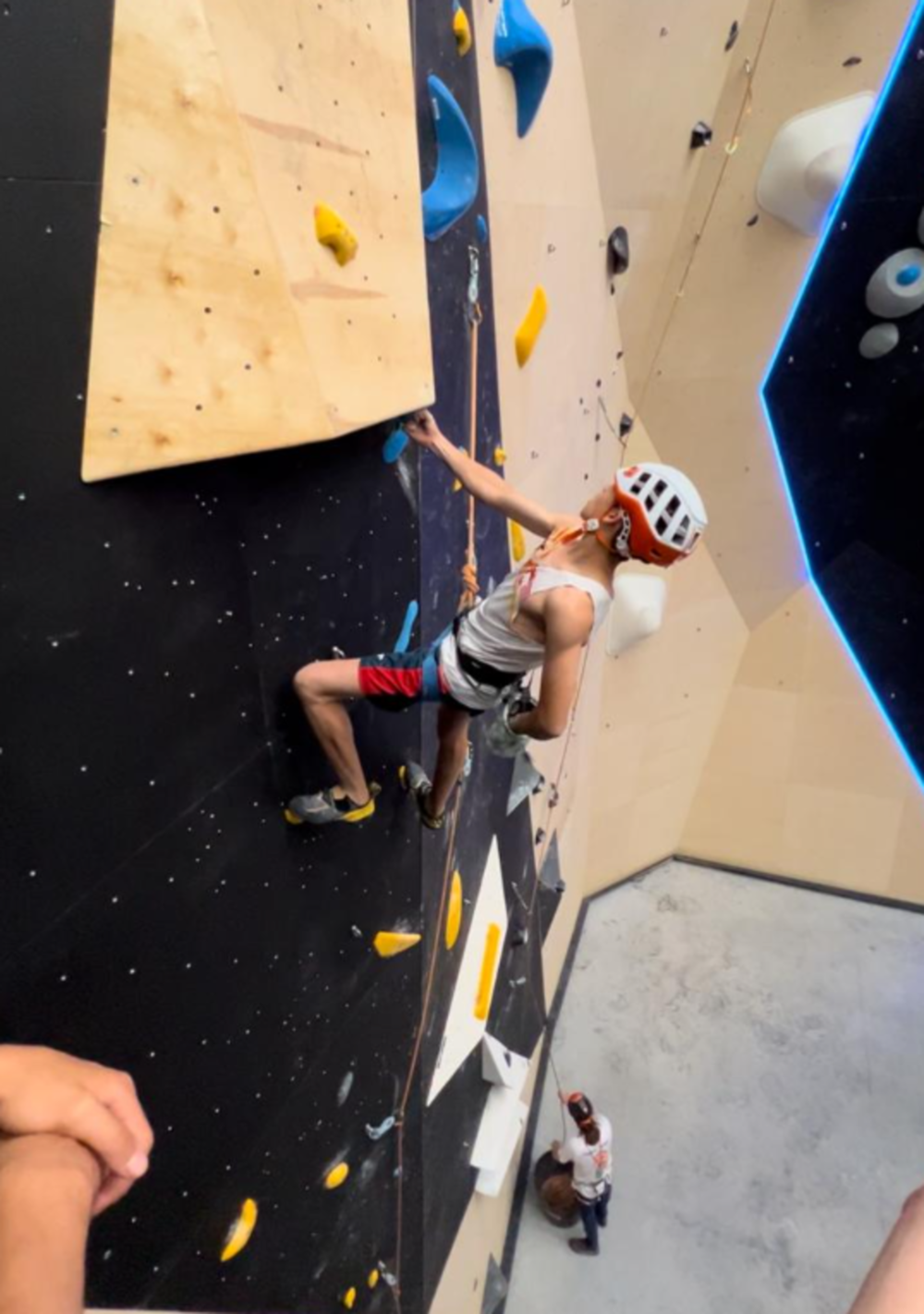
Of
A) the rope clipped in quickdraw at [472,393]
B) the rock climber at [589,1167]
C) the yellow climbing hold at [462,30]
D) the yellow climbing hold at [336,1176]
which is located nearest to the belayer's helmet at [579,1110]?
the rock climber at [589,1167]

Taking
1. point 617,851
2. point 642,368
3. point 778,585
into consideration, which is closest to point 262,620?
point 642,368

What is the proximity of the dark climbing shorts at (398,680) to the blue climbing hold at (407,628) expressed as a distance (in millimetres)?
253

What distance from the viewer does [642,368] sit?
354 cm

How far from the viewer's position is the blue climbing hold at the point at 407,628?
1.80 m

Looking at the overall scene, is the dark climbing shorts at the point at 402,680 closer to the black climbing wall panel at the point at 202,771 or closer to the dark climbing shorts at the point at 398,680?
the dark climbing shorts at the point at 398,680

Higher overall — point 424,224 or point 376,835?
point 424,224

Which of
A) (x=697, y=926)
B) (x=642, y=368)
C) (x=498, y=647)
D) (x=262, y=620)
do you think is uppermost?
(x=642, y=368)

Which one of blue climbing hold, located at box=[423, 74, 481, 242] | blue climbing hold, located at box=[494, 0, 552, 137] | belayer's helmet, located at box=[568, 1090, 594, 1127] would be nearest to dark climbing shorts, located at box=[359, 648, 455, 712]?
blue climbing hold, located at box=[423, 74, 481, 242]

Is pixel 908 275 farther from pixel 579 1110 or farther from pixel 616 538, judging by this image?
pixel 579 1110

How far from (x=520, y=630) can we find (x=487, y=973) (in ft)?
5.66

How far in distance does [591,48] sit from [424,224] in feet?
4.43

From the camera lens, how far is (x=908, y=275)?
3.07 metres

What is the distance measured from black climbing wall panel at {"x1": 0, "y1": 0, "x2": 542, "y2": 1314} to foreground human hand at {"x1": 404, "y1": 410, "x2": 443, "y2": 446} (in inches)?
3.9

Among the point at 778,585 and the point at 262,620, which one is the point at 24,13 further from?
the point at 778,585
